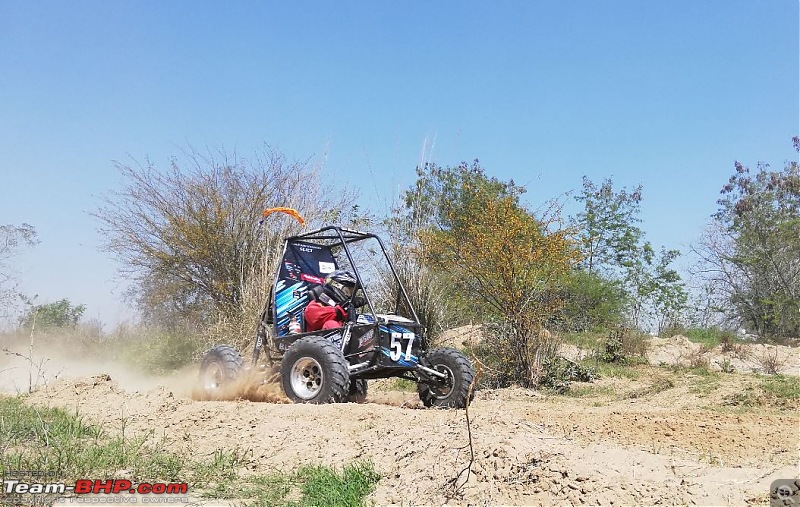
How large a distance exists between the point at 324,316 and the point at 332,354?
109 cm

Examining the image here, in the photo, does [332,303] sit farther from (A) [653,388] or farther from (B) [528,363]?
(A) [653,388]

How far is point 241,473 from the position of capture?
210 inches

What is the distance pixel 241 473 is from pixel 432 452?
1550 mm

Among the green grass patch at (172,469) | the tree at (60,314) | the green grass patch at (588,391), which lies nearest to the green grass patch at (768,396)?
the green grass patch at (588,391)

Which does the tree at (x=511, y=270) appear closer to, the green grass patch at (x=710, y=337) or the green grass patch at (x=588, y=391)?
the green grass patch at (x=588, y=391)

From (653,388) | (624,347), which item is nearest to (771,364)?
(624,347)

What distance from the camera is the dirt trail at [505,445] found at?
13.4 ft

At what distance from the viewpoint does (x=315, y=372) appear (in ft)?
26.9

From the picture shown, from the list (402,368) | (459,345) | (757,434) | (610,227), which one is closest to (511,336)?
(459,345)

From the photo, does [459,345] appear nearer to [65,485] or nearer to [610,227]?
[65,485]

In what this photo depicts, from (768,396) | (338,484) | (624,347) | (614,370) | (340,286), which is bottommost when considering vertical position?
(338,484)

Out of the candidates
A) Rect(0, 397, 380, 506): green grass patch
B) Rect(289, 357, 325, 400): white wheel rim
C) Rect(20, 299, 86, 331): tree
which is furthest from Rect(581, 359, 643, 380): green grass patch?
Rect(20, 299, 86, 331): tree

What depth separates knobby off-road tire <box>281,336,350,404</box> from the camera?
7.82 metres

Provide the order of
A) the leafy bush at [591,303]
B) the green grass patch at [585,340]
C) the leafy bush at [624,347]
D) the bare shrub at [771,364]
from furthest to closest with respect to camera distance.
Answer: the leafy bush at [591,303] → the green grass patch at [585,340] → the leafy bush at [624,347] → the bare shrub at [771,364]
